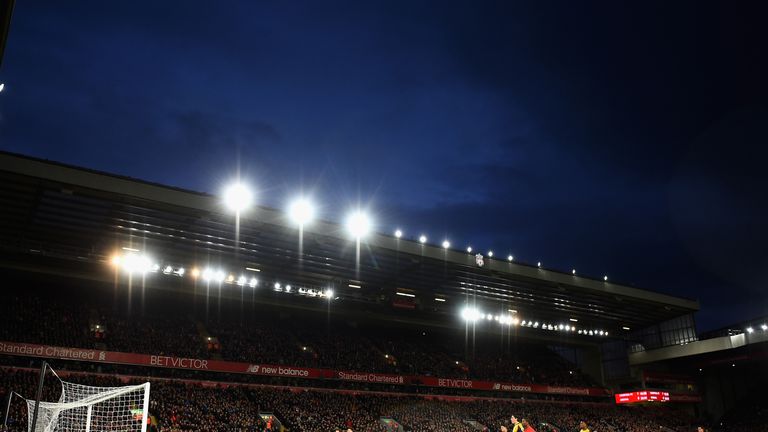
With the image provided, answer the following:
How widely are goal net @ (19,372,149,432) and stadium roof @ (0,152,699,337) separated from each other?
10064 mm

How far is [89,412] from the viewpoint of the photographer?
15211 millimetres

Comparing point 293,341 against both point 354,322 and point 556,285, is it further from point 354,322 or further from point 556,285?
point 556,285

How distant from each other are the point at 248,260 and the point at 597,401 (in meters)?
39.7

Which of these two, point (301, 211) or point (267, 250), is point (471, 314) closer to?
point (267, 250)

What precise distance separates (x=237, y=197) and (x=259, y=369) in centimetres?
1559

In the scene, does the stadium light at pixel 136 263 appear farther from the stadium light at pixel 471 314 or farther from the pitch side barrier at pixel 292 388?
the stadium light at pixel 471 314

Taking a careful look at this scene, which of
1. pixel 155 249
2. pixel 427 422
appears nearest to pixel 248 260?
pixel 155 249

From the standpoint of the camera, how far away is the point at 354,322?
5219 centimetres

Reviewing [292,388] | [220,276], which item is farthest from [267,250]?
[292,388]

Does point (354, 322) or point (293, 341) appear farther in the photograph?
point (354, 322)

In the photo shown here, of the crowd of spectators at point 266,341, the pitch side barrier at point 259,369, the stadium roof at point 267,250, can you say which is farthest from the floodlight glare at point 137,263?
the pitch side barrier at point 259,369

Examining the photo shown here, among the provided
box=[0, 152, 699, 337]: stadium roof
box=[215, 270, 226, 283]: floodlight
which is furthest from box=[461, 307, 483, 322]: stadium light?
box=[215, 270, 226, 283]: floodlight

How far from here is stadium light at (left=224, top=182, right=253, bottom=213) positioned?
29478 millimetres

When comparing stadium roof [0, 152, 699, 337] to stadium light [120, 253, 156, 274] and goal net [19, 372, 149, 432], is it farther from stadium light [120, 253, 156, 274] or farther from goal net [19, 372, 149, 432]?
goal net [19, 372, 149, 432]
